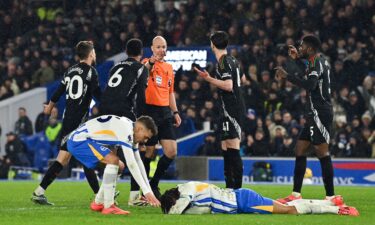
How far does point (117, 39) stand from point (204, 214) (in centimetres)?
1976

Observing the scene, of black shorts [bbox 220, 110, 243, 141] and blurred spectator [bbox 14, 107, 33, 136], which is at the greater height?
blurred spectator [bbox 14, 107, 33, 136]

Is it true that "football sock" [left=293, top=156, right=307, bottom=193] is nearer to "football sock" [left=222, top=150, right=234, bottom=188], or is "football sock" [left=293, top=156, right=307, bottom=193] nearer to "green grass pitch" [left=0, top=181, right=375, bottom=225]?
"green grass pitch" [left=0, top=181, right=375, bottom=225]

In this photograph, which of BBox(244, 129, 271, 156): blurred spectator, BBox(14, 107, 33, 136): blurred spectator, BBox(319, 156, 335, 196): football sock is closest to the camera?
BBox(319, 156, 335, 196): football sock

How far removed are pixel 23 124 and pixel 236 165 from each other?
583 inches

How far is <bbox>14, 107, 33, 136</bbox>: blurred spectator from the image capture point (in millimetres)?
28234

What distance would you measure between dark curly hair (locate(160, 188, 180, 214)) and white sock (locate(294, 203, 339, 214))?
1.44m

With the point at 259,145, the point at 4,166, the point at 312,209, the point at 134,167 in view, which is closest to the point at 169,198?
the point at 134,167

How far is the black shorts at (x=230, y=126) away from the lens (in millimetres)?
14523

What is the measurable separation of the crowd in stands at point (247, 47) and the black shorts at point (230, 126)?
969 cm

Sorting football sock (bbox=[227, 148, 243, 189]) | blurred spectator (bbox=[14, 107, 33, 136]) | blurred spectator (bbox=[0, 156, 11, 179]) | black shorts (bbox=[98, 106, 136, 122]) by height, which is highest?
blurred spectator (bbox=[14, 107, 33, 136])

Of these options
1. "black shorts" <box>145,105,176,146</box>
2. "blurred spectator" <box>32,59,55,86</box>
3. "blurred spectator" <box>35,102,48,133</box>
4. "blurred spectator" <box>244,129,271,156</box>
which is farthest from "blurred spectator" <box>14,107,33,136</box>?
"black shorts" <box>145,105,176,146</box>

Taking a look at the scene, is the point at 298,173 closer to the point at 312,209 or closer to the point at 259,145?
the point at 312,209

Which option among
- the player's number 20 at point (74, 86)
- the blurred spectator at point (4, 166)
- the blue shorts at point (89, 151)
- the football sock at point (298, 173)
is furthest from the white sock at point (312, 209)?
the blurred spectator at point (4, 166)

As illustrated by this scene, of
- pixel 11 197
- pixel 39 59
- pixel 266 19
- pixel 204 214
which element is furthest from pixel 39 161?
pixel 204 214
